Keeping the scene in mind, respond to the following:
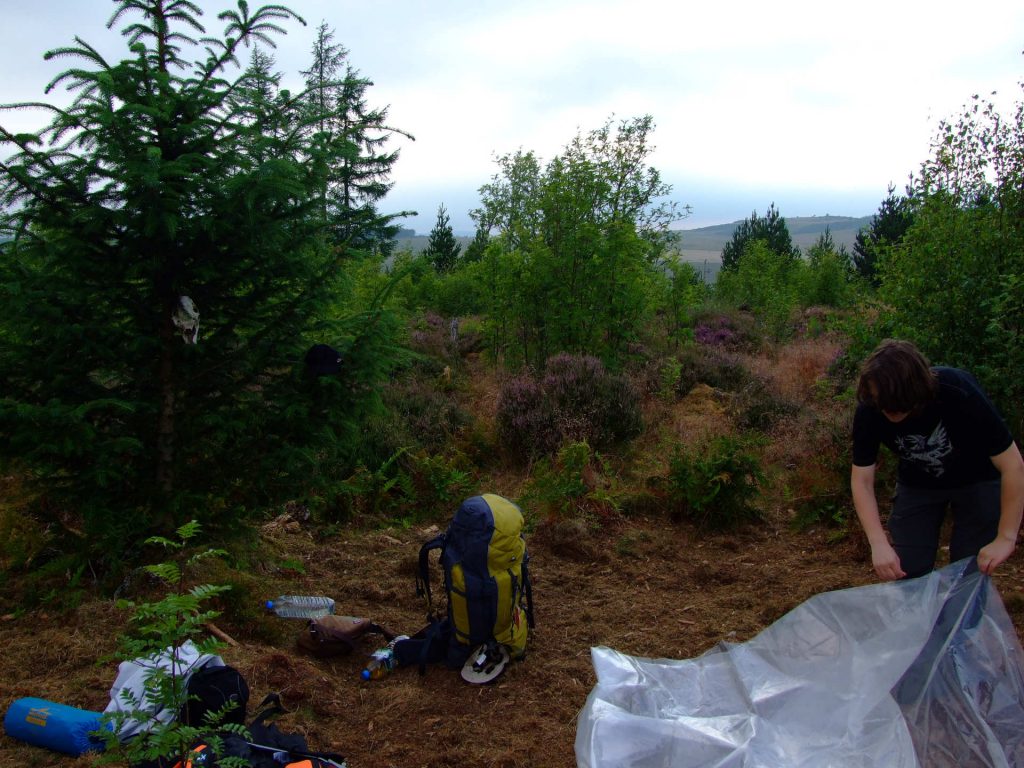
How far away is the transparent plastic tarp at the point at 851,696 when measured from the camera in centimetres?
233

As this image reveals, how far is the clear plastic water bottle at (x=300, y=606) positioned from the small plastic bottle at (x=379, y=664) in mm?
605

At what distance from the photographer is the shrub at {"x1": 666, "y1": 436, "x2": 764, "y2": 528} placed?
548 centimetres

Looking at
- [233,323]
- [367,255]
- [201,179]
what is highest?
[201,179]

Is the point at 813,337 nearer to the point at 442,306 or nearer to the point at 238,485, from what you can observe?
the point at 442,306

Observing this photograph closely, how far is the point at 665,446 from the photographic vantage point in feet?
23.4

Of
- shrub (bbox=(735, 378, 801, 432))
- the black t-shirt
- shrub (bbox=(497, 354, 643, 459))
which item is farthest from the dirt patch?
shrub (bbox=(735, 378, 801, 432))

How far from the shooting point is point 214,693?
8.73ft

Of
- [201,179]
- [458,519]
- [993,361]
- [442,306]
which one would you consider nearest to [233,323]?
[201,179]

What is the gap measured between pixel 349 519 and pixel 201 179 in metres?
3.05

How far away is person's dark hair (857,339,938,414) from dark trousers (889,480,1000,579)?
0.50m

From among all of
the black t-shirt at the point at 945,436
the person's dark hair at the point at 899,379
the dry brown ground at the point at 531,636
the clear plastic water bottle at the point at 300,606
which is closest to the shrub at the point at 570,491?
the dry brown ground at the point at 531,636

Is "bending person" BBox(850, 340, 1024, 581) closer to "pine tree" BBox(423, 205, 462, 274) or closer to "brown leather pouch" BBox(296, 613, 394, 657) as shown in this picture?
"brown leather pouch" BBox(296, 613, 394, 657)

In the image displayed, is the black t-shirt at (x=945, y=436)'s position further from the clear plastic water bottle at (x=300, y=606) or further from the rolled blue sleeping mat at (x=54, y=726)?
the rolled blue sleeping mat at (x=54, y=726)

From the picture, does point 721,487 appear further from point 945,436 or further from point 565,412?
point 945,436
